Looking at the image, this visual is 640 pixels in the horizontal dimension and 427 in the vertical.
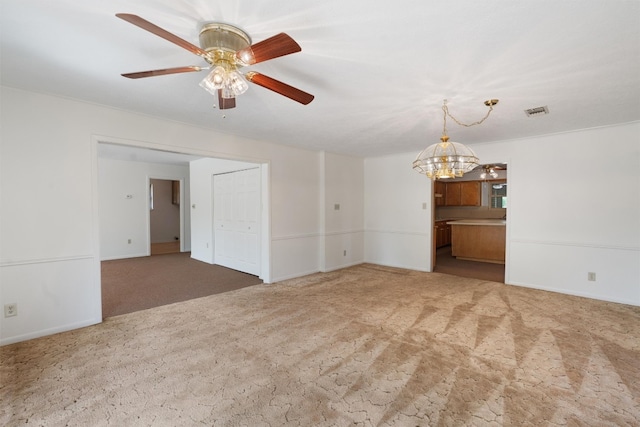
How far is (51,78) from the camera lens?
2.47 metres

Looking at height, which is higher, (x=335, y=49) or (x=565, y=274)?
(x=335, y=49)

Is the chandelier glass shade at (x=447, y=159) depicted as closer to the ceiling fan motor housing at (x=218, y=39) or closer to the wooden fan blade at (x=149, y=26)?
the ceiling fan motor housing at (x=218, y=39)

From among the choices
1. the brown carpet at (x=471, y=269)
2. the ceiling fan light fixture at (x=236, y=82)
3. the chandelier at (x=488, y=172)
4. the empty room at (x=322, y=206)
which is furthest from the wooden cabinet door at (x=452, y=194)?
the ceiling fan light fixture at (x=236, y=82)

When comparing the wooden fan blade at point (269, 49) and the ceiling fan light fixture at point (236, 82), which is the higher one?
the wooden fan blade at point (269, 49)

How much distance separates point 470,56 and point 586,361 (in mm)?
2647

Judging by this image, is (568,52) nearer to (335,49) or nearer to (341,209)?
(335,49)

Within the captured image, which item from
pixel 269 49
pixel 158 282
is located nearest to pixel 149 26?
pixel 269 49

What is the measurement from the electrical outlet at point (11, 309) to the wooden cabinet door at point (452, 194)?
8898 millimetres

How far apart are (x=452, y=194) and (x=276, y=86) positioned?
306 inches

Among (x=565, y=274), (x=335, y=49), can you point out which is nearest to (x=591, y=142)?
(x=565, y=274)

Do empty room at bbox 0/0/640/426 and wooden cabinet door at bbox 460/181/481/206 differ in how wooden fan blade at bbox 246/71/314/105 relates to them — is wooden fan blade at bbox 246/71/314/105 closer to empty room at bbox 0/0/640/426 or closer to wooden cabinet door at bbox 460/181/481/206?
empty room at bbox 0/0/640/426

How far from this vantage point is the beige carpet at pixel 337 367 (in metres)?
1.81

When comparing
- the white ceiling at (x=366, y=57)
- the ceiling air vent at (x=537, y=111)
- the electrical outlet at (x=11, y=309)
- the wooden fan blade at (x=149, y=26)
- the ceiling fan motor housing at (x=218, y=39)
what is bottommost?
the electrical outlet at (x=11, y=309)

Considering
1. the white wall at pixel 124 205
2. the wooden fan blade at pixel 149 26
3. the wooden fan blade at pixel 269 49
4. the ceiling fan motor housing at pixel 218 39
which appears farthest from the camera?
the white wall at pixel 124 205
